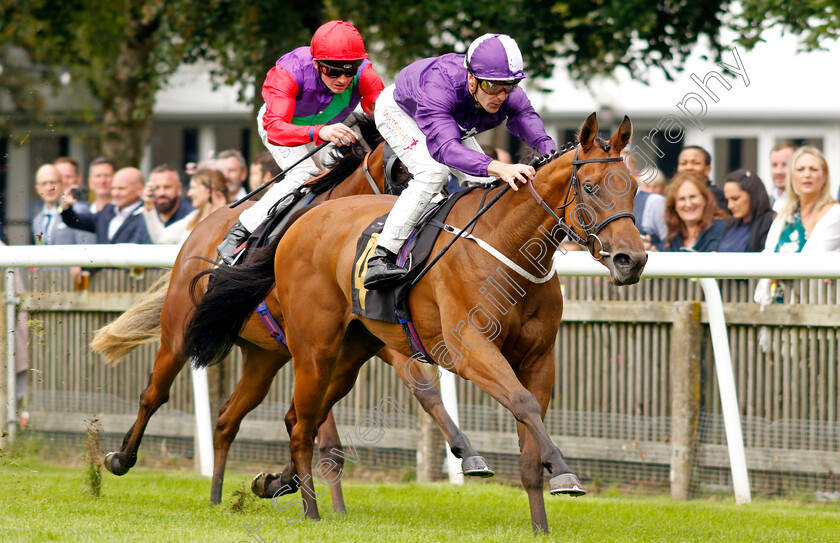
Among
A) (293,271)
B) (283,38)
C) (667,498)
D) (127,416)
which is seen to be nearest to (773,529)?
(667,498)

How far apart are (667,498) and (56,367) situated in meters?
4.27

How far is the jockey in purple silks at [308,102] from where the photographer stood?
5355mm

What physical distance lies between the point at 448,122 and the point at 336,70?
1.19m

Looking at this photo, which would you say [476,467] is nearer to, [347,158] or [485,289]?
[485,289]

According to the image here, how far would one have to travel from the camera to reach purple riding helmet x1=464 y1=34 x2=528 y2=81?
14.1 feet

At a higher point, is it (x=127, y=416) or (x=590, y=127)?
(x=590, y=127)

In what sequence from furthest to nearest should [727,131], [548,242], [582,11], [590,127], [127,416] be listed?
[727,131] → [582,11] → [127,416] → [548,242] → [590,127]

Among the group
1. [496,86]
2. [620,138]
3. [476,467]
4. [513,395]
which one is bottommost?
[476,467]

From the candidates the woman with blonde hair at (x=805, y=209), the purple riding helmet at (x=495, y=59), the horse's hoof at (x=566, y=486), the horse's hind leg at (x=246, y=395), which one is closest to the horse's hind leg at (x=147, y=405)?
the horse's hind leg at (x=246, y=395)

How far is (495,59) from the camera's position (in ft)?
14.1

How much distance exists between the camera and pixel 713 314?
5.57 metres

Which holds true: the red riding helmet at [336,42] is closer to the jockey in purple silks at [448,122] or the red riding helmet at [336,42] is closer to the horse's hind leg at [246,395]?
the jockey in purple silks at [448,122]

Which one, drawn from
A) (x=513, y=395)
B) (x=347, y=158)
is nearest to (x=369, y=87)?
(x=347, y=158)

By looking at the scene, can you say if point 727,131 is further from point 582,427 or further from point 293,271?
point 293,271
